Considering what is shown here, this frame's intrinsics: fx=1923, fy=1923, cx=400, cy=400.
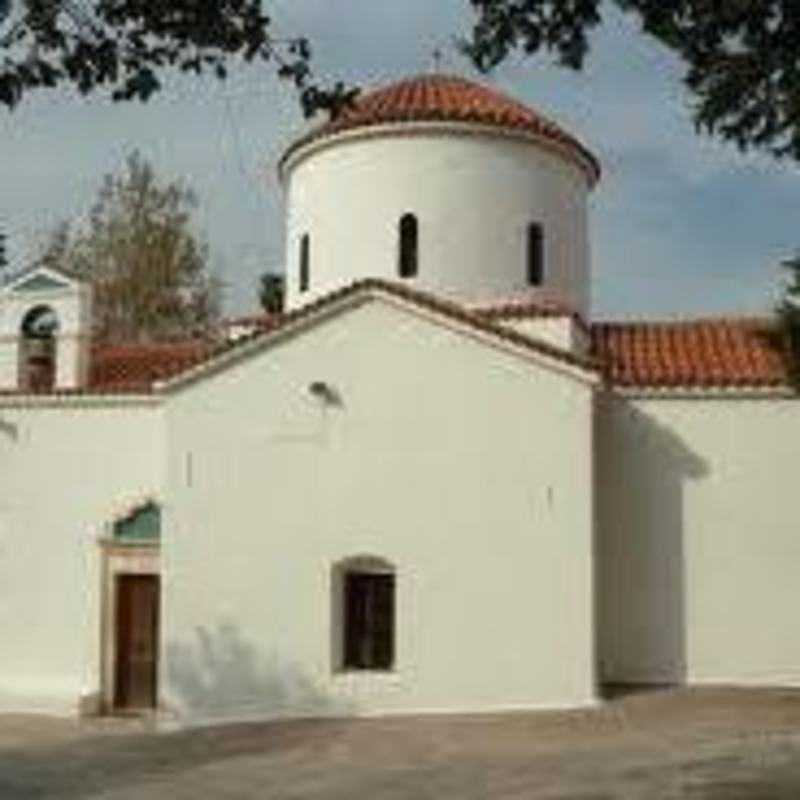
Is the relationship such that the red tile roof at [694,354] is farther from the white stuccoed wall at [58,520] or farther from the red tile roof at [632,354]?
the white stuccoed wall at [58,520]

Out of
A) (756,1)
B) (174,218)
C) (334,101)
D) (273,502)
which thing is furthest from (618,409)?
(174,218)

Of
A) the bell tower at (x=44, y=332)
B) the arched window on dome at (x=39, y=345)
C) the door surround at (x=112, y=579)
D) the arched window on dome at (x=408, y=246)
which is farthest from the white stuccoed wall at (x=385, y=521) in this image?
the arched window on dome at (x=39, y=345)

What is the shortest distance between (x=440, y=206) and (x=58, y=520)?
23.7ft

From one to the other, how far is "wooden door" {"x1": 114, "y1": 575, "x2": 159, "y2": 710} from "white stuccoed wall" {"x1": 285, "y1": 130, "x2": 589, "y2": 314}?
508 centimetres

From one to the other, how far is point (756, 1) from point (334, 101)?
11.6 feet

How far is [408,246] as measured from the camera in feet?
93.1

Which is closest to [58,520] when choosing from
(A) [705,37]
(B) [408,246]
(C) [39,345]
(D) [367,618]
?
(C) [39,345]

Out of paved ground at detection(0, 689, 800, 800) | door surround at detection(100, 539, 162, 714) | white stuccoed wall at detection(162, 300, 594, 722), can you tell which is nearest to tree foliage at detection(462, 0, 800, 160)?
paved ground at detection(0, 689, 800, 800)

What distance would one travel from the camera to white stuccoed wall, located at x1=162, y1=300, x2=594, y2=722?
79.9ft

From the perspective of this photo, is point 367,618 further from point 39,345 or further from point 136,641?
point 39,345

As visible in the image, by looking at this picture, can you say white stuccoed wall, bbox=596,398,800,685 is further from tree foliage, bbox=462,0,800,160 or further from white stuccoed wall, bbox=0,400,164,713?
tree foliage, bbox=462,0,800,160

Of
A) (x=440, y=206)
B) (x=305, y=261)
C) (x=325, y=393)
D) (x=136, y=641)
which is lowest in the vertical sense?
(x=136, y=641)

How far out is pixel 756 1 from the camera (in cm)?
1358

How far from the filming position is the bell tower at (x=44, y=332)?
1123 inches
